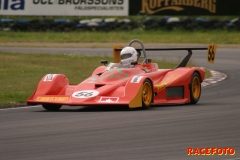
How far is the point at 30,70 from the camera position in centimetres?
1878

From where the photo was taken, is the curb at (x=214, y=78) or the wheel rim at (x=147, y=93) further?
the curb at (x=214, y=78)

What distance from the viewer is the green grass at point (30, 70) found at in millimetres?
14428

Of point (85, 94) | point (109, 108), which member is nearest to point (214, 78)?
point (109, 108)

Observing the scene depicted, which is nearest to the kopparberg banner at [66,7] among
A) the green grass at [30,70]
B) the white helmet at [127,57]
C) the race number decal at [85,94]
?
the green grass at [30,70]

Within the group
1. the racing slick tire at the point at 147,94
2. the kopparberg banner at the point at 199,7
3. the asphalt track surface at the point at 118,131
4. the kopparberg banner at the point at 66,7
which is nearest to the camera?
the asphalt track surface at the point at 118,131

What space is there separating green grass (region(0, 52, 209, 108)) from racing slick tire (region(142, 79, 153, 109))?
2665 millimetres

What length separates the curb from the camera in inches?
672

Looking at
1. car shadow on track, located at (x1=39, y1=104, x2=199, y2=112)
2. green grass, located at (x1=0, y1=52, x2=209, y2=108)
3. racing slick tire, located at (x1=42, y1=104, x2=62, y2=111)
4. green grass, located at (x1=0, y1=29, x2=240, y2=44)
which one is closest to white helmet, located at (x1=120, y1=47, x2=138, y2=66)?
car shadow on track, located at (x1=39, y1=104, x2=199, y2=112)

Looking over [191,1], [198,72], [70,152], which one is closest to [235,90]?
[198,72]

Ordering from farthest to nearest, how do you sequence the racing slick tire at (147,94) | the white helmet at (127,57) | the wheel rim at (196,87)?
the wheel rim at (196,87) < the white helmet at (127,57) < the racing slick tire at (147,94)

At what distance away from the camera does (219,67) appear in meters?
21.2

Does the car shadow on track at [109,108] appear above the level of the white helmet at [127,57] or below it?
below

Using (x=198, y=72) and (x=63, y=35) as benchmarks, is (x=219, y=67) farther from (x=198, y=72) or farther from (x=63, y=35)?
(x=63, y=35)

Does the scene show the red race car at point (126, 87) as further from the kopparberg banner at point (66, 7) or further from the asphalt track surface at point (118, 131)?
the kopparberg banner at point (66, 7)
